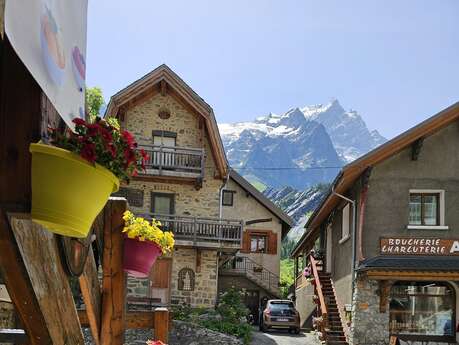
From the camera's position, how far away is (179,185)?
2328 cm

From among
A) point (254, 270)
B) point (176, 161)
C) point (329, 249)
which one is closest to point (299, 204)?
point (254, 270)

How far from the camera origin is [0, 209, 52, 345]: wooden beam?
94.5 inches

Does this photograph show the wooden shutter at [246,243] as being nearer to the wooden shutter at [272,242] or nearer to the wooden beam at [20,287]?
the wooden shutter at [272,242]

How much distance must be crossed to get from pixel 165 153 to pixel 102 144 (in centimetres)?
2056

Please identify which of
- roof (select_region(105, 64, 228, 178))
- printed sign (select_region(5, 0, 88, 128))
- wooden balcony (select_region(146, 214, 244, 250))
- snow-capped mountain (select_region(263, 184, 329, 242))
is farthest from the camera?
snow-capped mountain (select_region(263, 184, 329, 242))

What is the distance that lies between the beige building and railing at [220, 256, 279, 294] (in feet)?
23.2

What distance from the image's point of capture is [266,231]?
106 ft

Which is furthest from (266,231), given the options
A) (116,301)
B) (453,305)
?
(116,301)

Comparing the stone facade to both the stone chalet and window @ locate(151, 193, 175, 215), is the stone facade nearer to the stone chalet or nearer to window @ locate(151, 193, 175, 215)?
window @ locate(151, 193, 175, 215)

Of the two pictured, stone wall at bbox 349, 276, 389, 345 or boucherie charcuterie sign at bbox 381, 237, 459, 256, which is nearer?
stone wall at bbox 349, 276, 389, 345

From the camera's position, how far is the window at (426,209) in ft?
59.7

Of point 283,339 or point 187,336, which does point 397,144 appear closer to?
point 283,339

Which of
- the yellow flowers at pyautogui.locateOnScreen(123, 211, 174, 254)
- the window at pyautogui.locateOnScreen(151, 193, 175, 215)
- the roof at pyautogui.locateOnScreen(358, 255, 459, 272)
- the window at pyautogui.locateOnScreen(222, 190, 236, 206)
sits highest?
the window at pyautogui.locateOnScreen(222, 190, 236, 206)

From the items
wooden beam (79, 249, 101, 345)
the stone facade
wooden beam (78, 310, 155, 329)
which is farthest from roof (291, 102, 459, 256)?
wooden beam (79, 249, 101, 345)
